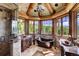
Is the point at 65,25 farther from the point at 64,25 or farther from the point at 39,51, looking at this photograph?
the point at 39,51

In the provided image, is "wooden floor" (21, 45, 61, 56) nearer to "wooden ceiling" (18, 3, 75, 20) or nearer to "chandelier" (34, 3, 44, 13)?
"wooden ceiling" (18, 3, 75, 20)

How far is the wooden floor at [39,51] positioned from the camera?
2.13m

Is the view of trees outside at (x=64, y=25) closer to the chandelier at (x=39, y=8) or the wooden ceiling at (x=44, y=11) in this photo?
the wooden ceiling at (x=44, y=11)

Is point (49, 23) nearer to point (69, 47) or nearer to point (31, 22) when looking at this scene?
point (31, 22)

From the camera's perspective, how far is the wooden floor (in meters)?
2.13

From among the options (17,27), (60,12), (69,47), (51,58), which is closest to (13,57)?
(17,27)

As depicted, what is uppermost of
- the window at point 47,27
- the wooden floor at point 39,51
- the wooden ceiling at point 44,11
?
the wooden ceiling at point 44,11

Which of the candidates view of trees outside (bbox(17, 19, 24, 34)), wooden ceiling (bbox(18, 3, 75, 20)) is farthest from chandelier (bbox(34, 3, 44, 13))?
view of trees outside (bbox(17, 19, 24, 34))

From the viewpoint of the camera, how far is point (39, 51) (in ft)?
7.09

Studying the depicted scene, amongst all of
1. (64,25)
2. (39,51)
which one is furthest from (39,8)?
(39,51)

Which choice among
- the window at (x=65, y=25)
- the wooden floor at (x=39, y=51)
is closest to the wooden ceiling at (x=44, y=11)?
the window at (x=65, y=25)

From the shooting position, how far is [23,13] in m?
2.13

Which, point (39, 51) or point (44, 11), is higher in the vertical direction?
point (44, 11)

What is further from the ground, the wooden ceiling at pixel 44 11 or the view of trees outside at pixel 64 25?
the wooden ceiling at pixel 44 11
